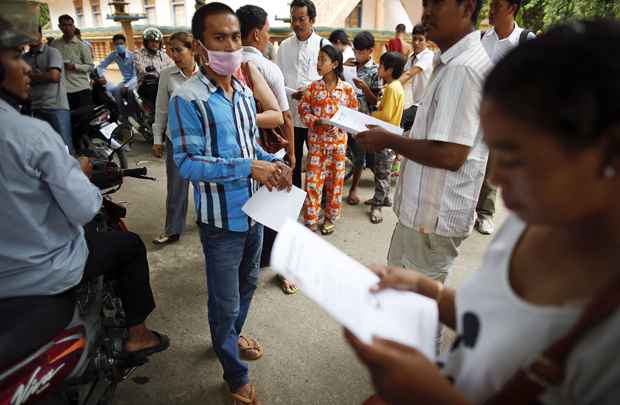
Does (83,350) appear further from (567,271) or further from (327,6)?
(327,6)

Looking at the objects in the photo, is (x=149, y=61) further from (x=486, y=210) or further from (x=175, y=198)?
(x=486, y=210)

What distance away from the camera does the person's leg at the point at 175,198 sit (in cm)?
330

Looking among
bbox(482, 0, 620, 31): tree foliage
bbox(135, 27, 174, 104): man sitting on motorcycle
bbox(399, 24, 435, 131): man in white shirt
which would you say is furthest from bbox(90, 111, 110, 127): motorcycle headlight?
bbox(482, 0, 620, 31): tree foliage

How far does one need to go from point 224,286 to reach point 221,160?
0.59 meters

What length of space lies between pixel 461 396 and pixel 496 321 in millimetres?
143

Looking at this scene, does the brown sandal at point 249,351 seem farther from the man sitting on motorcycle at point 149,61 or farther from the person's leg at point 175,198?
the man sitting on motorcycle at point 149,61

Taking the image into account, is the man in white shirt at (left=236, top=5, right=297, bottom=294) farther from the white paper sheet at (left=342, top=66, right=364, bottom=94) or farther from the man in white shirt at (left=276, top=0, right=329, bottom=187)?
the white paper sheet at (left=342, top=66, right=364, bottom=94)

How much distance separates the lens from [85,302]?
5.53 ft

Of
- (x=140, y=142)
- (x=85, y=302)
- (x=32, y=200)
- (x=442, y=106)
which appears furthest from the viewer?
(x=140, y=142)

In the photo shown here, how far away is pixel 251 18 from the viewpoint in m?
2.68

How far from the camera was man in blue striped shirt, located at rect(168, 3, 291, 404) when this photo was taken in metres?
1.56

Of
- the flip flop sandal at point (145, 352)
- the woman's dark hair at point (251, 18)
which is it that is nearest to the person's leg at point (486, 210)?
the woman's dark hair at point (251, 18)

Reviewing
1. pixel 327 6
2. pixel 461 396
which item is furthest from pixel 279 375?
pixel 327 6

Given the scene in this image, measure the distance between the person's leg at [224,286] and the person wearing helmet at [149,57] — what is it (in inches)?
183
